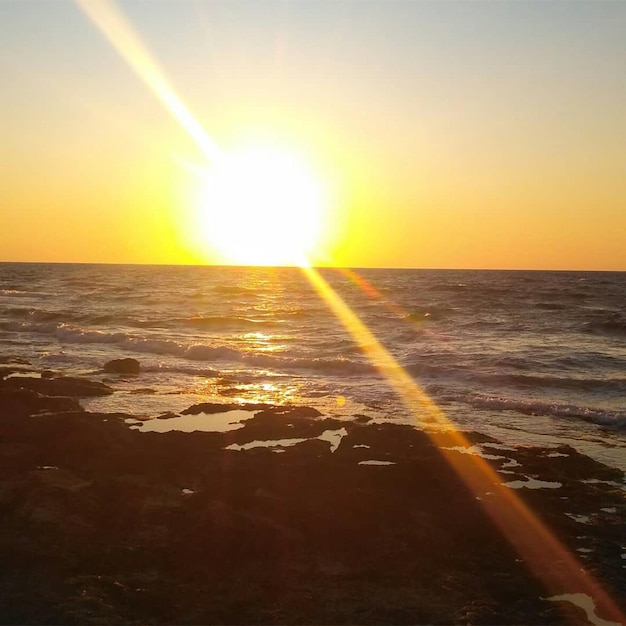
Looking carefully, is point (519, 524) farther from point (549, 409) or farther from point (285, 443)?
point (549, 409)

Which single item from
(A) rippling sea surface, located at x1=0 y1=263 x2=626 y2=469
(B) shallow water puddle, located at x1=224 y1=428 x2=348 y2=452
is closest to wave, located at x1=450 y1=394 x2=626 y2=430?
(A) rippling sea surface, located at x1=0 y1=263 x2=626 y2=469

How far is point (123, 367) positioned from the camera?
20.4 metres

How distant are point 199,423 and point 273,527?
5.92m

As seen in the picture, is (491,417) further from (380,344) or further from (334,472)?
(380,344)

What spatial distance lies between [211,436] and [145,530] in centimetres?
440

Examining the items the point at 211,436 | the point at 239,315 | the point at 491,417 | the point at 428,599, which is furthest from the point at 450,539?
the point at 239,315

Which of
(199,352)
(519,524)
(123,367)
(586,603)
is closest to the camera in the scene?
(586,603)

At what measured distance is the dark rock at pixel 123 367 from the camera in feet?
66.7

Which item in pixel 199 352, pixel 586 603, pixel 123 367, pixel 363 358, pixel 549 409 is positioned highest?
pixel 586 603

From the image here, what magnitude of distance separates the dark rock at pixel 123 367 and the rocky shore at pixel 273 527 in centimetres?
745

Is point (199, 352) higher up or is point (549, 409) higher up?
point (549, 409)

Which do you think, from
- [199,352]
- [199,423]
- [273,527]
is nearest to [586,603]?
[273,527]

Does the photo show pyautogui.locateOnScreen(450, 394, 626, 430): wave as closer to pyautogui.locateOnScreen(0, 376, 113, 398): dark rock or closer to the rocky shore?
the rocky shore

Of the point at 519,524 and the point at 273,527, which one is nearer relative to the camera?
the point at 273,527
